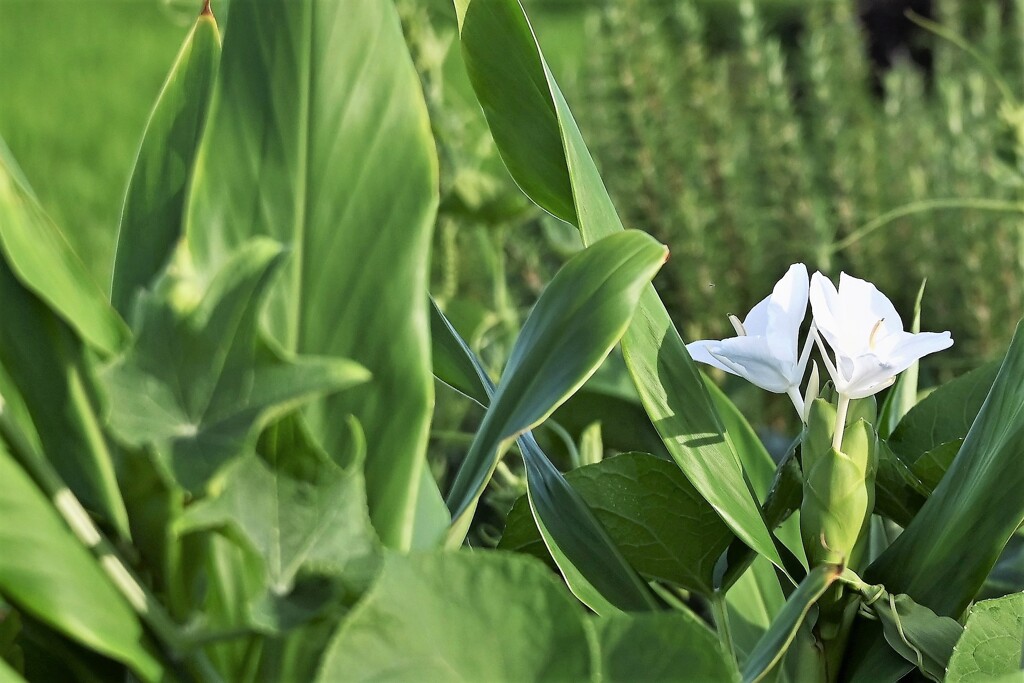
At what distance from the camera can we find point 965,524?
43 cm

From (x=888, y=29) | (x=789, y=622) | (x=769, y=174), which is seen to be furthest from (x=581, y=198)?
(x=888, y=29)

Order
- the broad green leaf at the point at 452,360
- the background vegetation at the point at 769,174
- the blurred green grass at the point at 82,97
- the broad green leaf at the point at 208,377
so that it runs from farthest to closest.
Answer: the blurred green grass at the point at 82,97, the background vegetation at the point at 769,174, the broad green leaf at the point at 452,360, the broad green leaf at the point at 208,377

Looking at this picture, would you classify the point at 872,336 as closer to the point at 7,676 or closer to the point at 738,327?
the point at 738,327

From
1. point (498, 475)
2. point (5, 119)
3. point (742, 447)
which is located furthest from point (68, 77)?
point (742, 447)

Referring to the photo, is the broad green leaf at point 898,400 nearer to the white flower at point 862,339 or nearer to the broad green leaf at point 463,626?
the white flower at point 862,339

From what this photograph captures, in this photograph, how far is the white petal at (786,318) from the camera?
18.5 inches

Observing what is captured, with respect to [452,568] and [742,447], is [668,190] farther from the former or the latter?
[452,568]

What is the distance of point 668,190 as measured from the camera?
1.73 m

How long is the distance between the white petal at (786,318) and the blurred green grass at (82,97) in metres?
2.06

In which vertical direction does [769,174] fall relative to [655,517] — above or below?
below

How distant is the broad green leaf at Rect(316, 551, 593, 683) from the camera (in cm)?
31

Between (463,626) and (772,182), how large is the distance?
1.60 meters

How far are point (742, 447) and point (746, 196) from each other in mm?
1411

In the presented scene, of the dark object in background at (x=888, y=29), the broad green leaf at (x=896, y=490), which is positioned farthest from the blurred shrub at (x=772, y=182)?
the dark object in background at (x=888, y=29)
